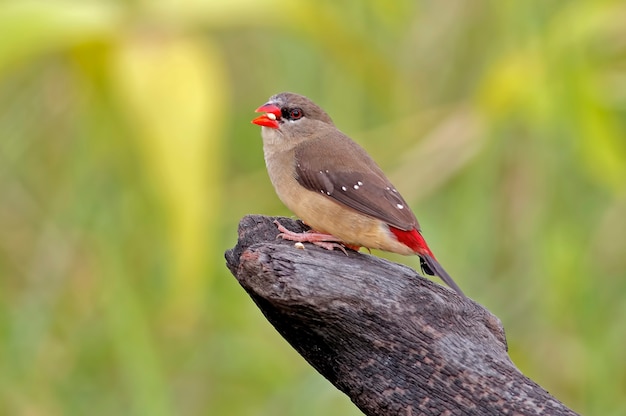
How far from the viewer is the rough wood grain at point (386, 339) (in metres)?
3.10

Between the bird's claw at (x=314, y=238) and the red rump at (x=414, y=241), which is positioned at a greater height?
the red rump at (x=414, y=241)

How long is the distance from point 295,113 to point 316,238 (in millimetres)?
717

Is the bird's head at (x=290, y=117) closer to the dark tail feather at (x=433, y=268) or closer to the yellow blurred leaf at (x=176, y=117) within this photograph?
the yellow blurred leaf at (x=176, y=117)

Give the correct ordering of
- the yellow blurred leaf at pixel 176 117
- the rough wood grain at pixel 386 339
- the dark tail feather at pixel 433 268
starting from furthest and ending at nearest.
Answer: the yellow blurred leaf at pixel 176 117, the dark tail feather at pixel 433 268, the rough wood grain at pixel 386 339

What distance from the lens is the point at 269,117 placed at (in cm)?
438

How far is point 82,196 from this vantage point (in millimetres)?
4781

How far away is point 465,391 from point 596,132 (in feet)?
5.61

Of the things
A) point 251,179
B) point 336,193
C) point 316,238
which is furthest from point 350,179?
point 251,179

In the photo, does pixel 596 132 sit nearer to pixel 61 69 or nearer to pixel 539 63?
pixel 539 63

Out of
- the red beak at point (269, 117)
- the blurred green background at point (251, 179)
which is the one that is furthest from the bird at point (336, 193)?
the blurred green background at point (251, 179)

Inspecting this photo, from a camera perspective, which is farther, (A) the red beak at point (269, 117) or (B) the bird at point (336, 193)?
(A) the red beak at point (269, 117)

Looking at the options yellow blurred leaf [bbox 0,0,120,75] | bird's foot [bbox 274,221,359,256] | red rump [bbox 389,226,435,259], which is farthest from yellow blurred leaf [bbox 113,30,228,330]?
red rump [bbox 389,226,435,259]

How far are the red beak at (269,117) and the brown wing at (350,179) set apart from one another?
181 millimetres

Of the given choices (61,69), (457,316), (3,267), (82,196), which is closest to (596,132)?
(457,316)
